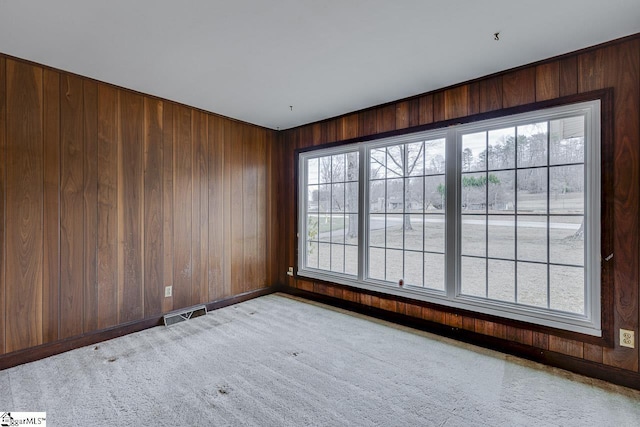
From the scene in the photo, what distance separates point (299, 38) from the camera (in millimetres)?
2117

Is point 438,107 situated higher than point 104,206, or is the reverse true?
point 438,107

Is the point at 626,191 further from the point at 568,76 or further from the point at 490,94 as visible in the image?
the point at 490,94

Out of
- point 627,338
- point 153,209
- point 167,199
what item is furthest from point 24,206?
point 627,338

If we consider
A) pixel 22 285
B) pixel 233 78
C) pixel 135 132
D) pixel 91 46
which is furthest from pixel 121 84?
pixel 22 285

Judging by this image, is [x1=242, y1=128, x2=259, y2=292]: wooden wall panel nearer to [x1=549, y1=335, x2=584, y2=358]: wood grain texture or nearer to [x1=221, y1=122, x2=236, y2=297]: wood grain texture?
[x1=221, y1=122, x2=236, y2=297]: wood grain texture

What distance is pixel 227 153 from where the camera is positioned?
3.92 meters

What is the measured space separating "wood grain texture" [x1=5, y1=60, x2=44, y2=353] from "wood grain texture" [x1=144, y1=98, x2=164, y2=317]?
2.72 ft

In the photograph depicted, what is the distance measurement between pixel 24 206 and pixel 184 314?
179 cm

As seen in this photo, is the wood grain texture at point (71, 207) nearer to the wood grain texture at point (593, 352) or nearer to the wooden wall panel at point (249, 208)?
the wooden wall panel at point (249, 208)

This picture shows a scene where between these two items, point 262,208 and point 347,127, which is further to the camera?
point 262,208

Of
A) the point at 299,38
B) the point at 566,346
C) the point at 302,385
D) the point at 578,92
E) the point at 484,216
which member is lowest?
the point at 302,385

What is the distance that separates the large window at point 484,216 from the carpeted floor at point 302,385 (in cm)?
57

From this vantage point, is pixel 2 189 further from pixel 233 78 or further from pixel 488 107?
pixel 488 107

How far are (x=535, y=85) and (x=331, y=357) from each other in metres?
2.91
